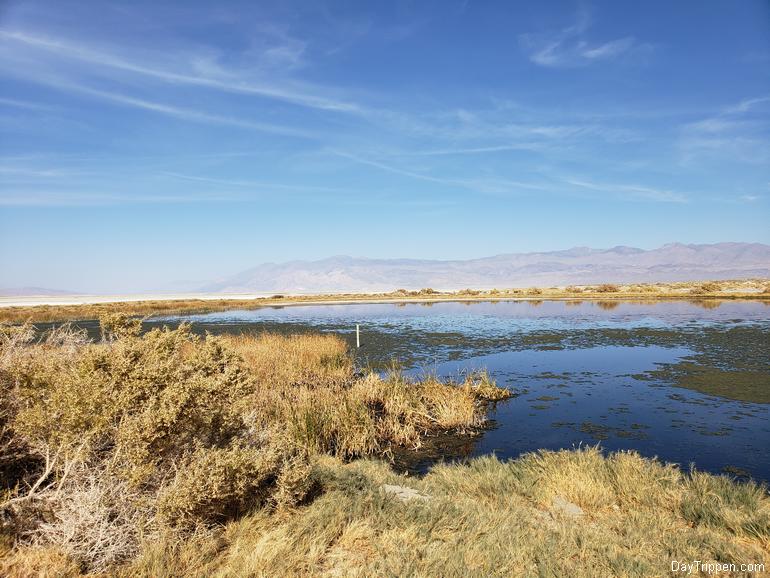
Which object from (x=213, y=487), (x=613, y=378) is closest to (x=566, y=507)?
(x=213, y=487)

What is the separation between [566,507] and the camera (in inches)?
278

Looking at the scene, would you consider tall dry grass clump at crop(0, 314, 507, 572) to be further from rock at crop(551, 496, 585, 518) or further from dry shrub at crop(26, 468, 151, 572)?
rock at crop(551, 496, 585, 518)

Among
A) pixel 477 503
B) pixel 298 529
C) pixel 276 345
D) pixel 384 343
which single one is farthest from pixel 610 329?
pixel 298 529

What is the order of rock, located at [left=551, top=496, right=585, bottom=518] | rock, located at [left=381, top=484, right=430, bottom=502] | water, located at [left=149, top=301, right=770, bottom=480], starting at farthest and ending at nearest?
water, located at [left=149, top=301, right=770, bottom=480], rock, located at [left=381, top=484, right=430, bottom=502], rock, located at [left=551, top=496, right=585, bottom=518]

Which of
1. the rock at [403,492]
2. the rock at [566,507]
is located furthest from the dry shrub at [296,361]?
the rock at [566,507]

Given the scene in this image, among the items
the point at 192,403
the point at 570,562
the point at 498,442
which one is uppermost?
the point at 192,403

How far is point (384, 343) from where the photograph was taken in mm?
26469

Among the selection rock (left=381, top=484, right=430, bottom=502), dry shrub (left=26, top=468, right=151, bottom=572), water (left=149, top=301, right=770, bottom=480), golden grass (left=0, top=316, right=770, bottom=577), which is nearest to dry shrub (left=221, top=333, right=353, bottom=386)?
water (left=149, top=301, right=770, bottom=480)

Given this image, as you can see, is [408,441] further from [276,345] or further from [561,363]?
[561,363]

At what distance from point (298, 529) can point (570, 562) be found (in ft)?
10.3

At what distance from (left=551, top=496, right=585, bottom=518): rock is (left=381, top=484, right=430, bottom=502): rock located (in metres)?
1.97

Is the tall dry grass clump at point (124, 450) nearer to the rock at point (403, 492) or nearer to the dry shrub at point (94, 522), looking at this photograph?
the dry shrub at point (94, 522)

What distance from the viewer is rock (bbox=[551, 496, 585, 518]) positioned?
6828 mm

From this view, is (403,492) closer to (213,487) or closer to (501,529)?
(501,529)
